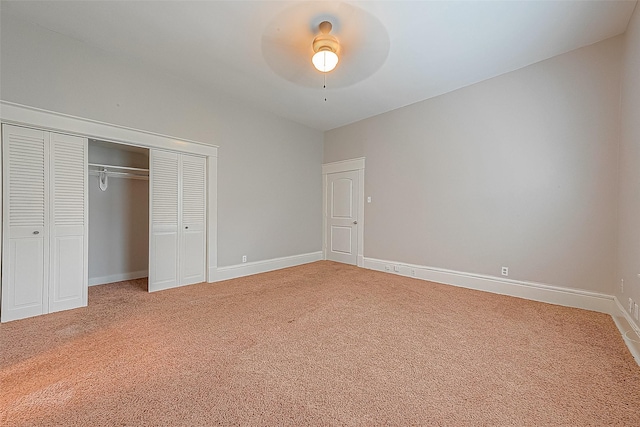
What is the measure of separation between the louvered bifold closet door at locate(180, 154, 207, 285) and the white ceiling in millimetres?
1226

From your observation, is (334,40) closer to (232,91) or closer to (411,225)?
(232,91)

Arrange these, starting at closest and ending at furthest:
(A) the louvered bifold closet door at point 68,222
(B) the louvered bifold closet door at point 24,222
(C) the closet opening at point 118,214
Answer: (B) the louvered bifold closet door at point 24,222 < (A) the louvered bifold closet door at point 68,222 < (C) the closet opening at point 118,214

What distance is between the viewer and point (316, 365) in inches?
72.6

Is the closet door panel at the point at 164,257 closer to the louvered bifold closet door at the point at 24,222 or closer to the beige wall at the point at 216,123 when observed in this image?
the beige wall at the point at 216,123

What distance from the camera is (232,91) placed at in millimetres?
3947

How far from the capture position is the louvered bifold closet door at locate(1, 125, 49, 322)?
2.51 m

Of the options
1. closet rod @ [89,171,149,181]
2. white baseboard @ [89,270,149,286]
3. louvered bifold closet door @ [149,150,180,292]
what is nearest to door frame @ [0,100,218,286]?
louvered bifold closet door @ [149,150,180,292]

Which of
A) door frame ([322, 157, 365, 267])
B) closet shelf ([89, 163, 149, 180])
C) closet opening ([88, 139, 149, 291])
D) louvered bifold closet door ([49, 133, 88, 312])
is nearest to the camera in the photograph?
louvered bifold closet door ([49, 133, 88, 312])

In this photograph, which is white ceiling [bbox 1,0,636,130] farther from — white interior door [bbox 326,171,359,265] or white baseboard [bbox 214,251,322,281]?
white baseboard [bbox 214,251,322,281]

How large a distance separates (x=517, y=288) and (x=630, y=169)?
1694 mm

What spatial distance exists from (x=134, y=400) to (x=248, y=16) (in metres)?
3.07

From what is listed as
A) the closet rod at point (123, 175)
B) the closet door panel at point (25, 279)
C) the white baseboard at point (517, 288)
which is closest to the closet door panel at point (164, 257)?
the closet door panel at point (25, 279)

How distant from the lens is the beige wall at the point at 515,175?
283 cm

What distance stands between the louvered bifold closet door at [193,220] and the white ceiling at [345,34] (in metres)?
1.23
